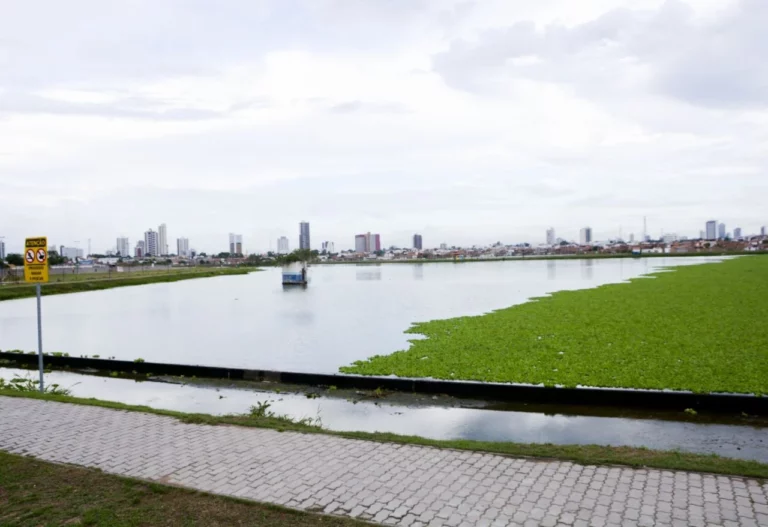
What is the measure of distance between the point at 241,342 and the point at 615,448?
11.1 m

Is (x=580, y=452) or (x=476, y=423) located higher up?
(x=580, y=452)

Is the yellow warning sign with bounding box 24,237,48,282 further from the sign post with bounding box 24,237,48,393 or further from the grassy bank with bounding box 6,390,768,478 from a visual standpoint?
the grassy bank with bounding box 6,390,768,478

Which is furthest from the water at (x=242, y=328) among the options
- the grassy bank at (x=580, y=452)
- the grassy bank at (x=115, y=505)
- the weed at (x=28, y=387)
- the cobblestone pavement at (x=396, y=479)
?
the grassy bank at (x=115, y=505)

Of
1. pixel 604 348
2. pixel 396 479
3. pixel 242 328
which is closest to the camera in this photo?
pixel 396 479

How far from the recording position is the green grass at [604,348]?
27.4 ft

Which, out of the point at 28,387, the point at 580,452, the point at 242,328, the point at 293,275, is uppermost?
the point at 293,275

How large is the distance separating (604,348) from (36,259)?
35.2 feet

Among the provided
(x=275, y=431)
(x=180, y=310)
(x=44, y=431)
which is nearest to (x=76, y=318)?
(x=180, y=310)

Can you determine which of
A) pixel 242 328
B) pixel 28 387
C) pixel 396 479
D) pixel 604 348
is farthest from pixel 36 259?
pixel 604 348

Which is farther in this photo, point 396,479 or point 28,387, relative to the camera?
point 28,387

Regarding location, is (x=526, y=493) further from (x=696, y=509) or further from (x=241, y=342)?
(x=241, y=342)

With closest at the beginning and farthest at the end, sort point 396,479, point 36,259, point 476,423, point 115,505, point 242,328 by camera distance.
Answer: point 115,505 → point 396,479 → point 476,423 → point 36,259 → point 242,328

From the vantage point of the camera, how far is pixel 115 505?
406 centimetres

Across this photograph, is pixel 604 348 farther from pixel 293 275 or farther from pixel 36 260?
pixel 293 275
